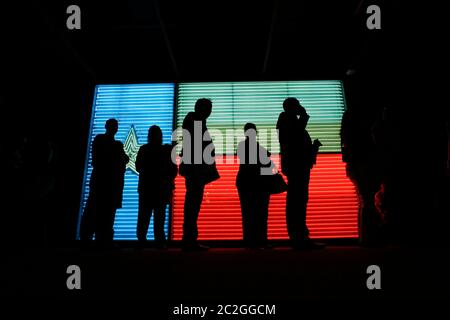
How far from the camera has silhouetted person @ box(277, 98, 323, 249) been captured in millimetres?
3035

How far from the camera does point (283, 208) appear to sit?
208 inches

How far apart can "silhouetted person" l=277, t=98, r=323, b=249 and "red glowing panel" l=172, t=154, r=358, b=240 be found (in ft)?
Result: 7.24

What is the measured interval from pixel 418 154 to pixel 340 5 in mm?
2620

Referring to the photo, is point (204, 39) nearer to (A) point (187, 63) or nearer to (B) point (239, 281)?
(A) point (187, 63)

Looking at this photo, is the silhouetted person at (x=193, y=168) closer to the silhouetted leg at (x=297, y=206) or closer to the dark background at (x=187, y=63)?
the silhouetted leg at (x=297, y=206)

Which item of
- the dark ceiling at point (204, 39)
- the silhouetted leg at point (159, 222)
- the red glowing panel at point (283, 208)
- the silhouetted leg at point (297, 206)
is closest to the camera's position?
the silhouetted leg at point (297, 206)

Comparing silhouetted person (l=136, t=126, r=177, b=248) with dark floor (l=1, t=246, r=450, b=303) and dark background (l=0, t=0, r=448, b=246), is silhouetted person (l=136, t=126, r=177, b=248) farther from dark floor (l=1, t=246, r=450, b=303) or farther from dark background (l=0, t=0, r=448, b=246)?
dark floor (l=1, t=246, r=450, b=303)

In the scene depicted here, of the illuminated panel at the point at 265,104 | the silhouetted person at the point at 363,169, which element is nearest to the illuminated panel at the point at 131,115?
the illuminated panel at the point at 265,104

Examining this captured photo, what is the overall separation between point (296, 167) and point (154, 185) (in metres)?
1.64

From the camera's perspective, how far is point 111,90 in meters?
6.02

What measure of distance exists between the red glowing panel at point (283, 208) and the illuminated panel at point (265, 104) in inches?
16.5

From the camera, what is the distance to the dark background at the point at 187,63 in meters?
3.46

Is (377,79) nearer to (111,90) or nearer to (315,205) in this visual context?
(315,205)

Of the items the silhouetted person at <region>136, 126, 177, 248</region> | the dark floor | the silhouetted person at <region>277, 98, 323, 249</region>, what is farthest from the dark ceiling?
the dark floor
